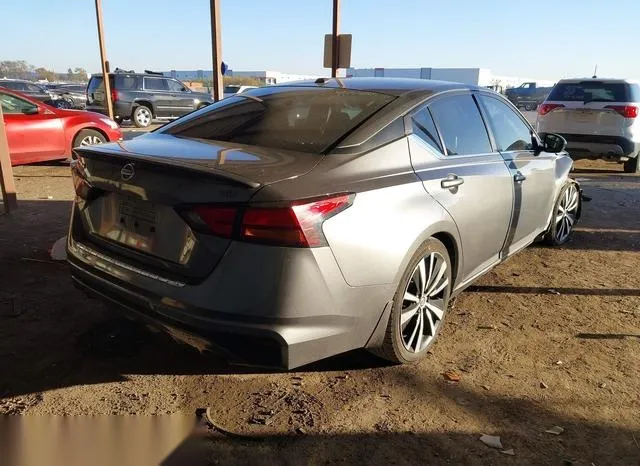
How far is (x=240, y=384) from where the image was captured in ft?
9.70

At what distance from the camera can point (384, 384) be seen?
9.78 feet

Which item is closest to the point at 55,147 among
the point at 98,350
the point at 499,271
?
the point at 98,350

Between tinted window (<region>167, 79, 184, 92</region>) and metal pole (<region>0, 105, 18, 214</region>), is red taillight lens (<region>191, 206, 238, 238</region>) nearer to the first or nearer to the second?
metal pole (<region>0, 105, 18, 214</region>)

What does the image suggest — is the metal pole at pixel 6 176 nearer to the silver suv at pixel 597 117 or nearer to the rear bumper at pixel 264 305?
the rear bumper at pixel 264 305

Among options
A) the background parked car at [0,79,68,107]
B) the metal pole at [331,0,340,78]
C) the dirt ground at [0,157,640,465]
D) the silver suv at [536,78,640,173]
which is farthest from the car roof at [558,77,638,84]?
the background parked car at [0,79,68,107]

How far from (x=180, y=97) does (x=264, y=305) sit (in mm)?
19446

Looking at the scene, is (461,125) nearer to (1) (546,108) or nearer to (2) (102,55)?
(1) (546,108)

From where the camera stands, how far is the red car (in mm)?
8617

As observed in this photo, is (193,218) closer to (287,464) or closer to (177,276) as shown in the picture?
(177,276)

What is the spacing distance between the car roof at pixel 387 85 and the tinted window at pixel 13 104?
21.7ft

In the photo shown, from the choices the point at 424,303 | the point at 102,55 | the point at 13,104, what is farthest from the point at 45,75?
the point at 424,303

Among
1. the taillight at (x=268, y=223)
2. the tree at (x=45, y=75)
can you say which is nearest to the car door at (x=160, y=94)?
the taillight at (x=268, y=223)

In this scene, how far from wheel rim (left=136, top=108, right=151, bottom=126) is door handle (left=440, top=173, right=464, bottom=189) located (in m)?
17.9

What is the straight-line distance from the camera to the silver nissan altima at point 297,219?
2.32 metres
